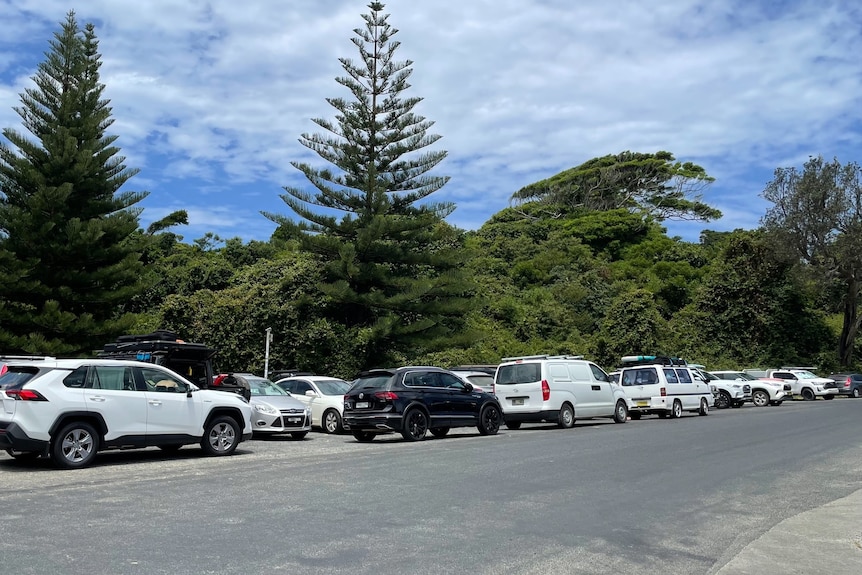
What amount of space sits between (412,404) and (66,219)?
83.1 feet

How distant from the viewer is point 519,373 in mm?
21016

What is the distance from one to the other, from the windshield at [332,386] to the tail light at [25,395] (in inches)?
395

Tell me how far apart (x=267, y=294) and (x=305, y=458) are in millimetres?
22528

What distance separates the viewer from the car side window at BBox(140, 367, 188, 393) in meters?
13.6

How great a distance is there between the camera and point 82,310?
36844mm

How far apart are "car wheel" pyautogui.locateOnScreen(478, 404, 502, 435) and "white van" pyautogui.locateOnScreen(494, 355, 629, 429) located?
3.45 feet

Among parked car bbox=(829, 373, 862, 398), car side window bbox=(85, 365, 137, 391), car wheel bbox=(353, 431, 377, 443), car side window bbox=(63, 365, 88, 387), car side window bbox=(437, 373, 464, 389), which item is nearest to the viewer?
car side window bbox=(63, 365, 88, 387)

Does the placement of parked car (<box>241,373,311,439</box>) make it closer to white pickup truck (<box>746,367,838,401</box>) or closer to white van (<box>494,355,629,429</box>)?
white van (<box>494,355,629,429</box>)

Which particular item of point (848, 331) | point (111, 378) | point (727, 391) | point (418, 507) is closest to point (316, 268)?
point (727, 391)

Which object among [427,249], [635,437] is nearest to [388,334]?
[427,249]

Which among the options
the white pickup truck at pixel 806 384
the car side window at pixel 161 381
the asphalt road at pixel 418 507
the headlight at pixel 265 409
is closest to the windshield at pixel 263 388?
the headlight at pixel 265 409

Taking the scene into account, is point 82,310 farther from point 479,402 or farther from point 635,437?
point 635,437

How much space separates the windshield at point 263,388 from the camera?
65.4 feet

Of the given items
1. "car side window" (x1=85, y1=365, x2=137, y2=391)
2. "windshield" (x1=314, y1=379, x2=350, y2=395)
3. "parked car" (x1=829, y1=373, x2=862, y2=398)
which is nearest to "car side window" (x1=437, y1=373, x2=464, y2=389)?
"windshield" (x1=314, y1=379, x2=350, y2=395)
